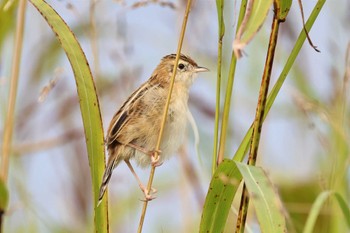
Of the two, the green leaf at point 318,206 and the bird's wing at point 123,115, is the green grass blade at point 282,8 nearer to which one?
the green leaf at point 318,206

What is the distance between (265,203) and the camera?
60.9 inches

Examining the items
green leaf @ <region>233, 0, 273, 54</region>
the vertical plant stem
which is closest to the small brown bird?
the vertical plant stem

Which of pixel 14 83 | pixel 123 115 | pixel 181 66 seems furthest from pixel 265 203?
pixel 181 66

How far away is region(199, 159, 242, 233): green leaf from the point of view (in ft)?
5.57

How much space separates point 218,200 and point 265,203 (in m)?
0.23

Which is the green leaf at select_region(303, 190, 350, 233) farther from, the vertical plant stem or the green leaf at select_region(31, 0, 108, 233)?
the vertical plant stem

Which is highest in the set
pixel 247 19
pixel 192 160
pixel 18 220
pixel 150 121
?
pixel 247 19

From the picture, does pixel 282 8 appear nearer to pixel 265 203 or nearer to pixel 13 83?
pixel 265 203

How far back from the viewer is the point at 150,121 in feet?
8.91

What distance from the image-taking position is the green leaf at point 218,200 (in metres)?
1.70

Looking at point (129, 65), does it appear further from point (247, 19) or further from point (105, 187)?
point (247, 19)

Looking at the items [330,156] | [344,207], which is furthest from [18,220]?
[344,207]

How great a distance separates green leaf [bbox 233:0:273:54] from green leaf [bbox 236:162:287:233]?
343 millimetres

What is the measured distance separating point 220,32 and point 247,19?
1.22 ft
